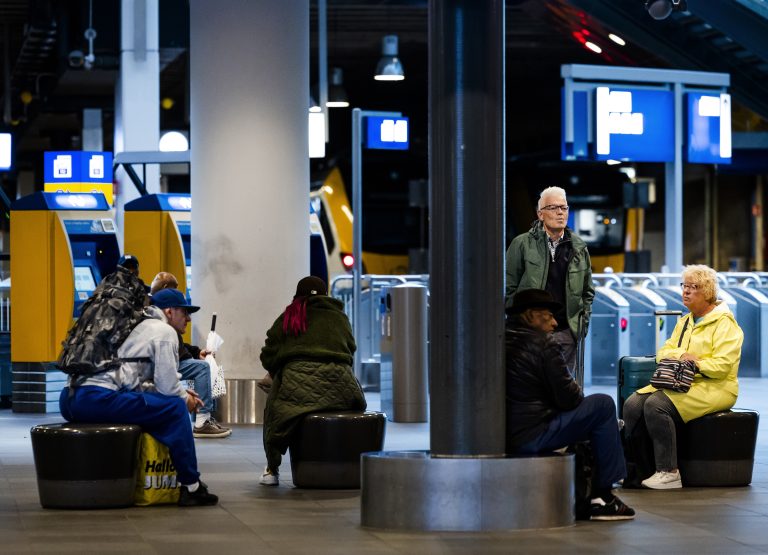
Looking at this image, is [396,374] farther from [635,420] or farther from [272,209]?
[635,420]

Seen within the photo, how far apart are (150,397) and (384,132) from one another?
10.3 m

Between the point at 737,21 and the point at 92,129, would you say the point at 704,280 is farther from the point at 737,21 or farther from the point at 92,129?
the point at 92,129

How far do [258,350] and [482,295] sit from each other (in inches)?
241

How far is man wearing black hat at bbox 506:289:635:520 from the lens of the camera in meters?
7.79

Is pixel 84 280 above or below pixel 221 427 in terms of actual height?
above

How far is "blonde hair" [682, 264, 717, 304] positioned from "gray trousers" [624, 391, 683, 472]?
0.65 metres

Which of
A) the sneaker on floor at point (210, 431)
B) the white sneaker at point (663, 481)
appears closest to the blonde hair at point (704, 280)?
the white sneaker at point (663, 481)

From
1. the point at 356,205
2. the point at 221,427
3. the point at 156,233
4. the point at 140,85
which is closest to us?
the point at 221,427

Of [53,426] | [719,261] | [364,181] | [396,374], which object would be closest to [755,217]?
[719,261]

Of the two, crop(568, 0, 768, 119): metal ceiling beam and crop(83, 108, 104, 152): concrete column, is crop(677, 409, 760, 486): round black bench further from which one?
crop(83, 108, 104, 152): concrete column

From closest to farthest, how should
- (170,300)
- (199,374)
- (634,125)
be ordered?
1. (170,300)
2. (199,374)
3. (634,125)

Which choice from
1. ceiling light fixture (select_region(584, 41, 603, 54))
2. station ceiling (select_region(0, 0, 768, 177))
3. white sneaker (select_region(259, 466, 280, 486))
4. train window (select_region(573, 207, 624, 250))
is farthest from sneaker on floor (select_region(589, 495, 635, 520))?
train window (select_region(573, 207, 624, 250))

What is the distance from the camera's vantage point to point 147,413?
8367 mm

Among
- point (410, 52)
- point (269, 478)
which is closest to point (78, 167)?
→ point (410, 52)
